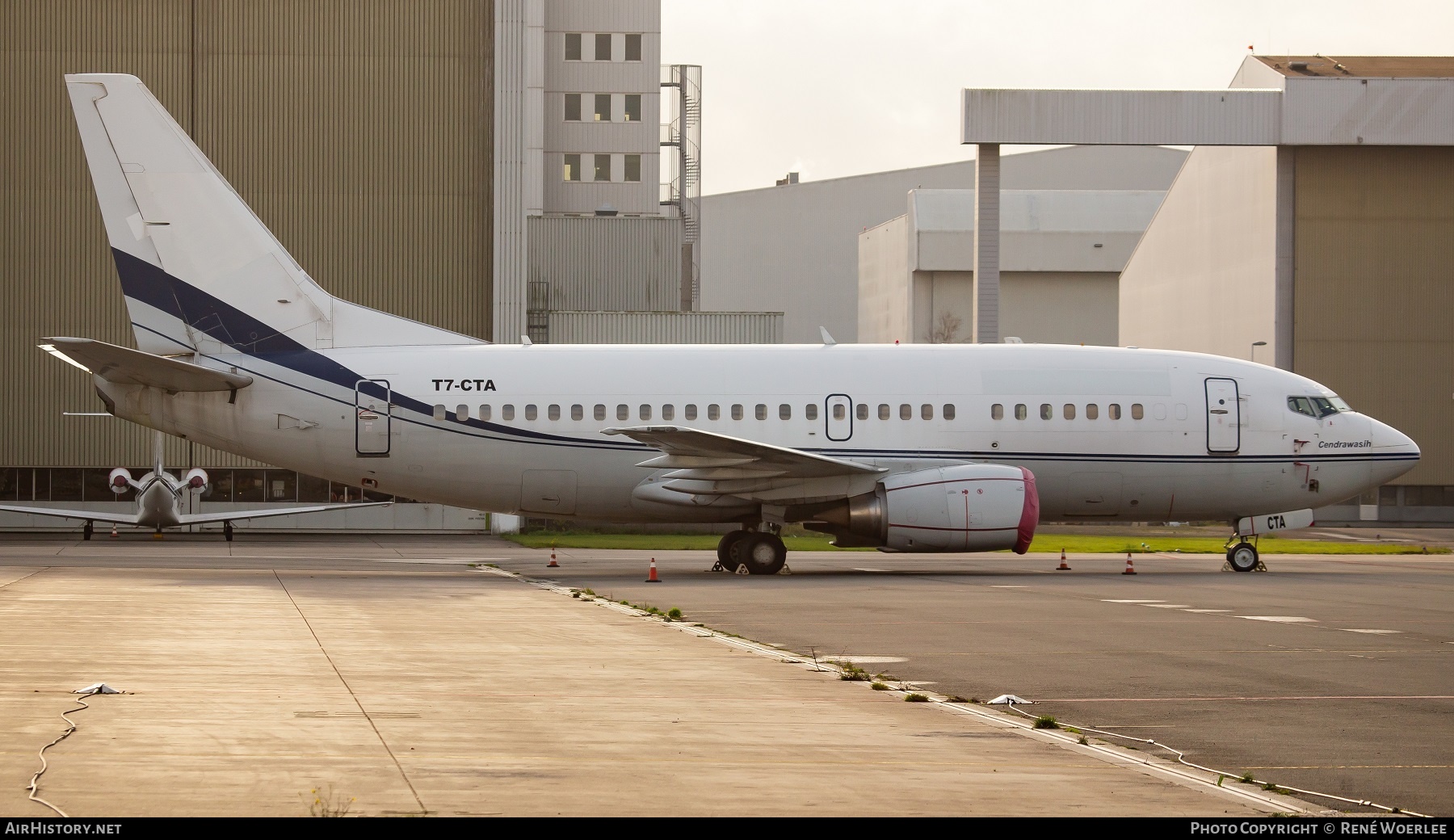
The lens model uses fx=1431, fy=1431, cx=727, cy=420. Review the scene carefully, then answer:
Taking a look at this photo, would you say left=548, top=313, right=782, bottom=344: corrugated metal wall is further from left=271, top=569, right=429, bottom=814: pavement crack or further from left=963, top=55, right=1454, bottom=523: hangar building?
left=271, top=569, right=429, bottom=814: pavement crack

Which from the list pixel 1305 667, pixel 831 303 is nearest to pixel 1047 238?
pixel 831 303

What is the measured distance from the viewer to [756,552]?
2594 cm

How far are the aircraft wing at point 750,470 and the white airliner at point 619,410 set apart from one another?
0.20 feet

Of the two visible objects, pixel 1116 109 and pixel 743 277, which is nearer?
pixel 1116 109

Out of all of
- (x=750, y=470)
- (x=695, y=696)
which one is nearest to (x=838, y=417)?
(x=750, y=470)

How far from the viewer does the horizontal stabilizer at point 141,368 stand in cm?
2348

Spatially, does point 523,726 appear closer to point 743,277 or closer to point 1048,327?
point 1048,327

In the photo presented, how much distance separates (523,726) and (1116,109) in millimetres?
44978

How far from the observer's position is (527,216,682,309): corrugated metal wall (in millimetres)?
48844

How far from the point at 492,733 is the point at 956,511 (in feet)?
54.6

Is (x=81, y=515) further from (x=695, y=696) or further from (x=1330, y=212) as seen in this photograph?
(x=1330, y=212)

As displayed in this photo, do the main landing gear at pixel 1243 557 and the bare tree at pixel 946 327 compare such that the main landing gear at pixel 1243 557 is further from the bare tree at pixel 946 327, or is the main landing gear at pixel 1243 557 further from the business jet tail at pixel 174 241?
the bare tree at pixel 946 327

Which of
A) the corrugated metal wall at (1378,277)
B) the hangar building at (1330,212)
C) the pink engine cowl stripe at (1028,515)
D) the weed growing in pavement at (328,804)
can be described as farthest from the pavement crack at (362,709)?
the corrugated metal wall at (1378,277)

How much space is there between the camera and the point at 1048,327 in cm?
8138
